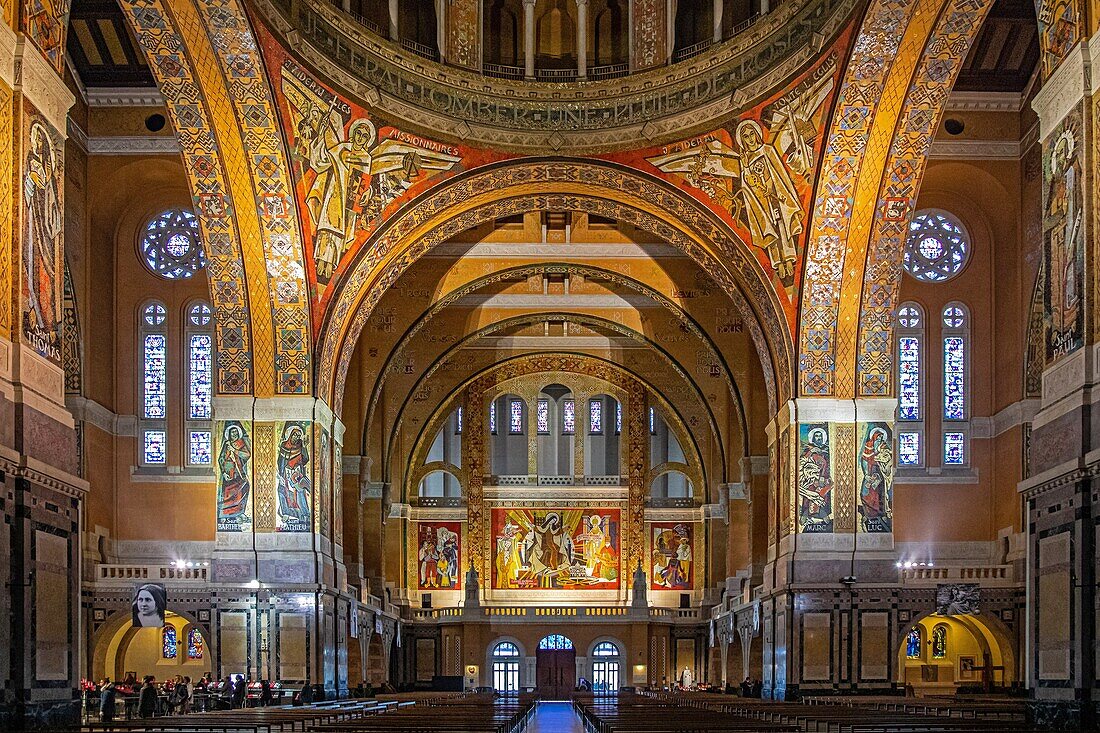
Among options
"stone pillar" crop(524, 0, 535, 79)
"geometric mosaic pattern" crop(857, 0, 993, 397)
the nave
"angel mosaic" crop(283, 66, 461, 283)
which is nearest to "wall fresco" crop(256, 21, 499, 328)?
"angel mosaic" crop(283, 66, 461, 283)

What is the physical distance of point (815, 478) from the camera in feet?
86.5

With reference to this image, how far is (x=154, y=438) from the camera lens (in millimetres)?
30953

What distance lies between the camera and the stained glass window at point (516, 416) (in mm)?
48062

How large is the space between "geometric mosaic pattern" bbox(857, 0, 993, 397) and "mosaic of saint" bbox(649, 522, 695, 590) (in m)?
20.5

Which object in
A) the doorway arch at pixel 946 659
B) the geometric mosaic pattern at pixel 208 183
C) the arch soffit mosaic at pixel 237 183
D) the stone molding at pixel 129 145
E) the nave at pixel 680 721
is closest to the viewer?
the nave at pixel 680 721

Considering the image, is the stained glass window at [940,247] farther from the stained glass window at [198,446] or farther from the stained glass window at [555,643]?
the stained glass window at [555,643]

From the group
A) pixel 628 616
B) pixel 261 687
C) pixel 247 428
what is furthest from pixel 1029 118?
pixel 628 616

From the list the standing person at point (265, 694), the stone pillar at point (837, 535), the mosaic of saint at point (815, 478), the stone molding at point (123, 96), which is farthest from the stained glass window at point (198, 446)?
the mosaic of saint at point (815, 478)

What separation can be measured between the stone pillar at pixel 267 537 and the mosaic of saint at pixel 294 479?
0.02 metres

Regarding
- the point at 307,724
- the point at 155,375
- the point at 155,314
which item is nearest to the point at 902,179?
the point at 307,724

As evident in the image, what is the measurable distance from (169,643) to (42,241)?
20016 millimetres

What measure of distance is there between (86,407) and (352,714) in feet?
40.1

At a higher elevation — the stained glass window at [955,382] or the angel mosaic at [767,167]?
the angel mosaic at [767,167]

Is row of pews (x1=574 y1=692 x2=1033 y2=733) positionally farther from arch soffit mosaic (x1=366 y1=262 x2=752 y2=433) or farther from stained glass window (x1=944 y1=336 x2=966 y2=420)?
arch soffit mosaic (x1=366 y1=262 x2=752 y2=433)
